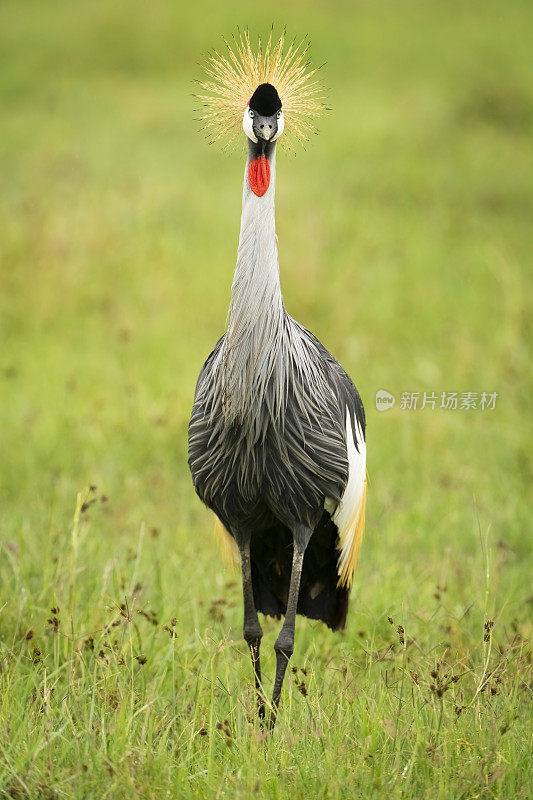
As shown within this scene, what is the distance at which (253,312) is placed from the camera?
2598 millimetres

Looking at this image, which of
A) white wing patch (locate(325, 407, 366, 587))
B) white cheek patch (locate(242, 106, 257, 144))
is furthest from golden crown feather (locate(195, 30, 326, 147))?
white wing patch (locate(325, 407, 366, 587))

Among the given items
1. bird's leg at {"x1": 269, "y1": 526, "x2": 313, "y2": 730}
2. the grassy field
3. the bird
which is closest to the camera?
the grassy field

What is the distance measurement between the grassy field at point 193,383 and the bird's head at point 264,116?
4.04 feet

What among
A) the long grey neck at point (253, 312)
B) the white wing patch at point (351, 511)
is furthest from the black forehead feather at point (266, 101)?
the white wing patch at point (351, 511)

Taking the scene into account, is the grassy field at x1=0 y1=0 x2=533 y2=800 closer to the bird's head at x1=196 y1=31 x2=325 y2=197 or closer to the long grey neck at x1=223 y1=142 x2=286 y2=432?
the long grey neck at x1=223 y1=142 x2=286 y2=432

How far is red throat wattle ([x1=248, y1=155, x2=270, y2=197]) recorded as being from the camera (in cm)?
252

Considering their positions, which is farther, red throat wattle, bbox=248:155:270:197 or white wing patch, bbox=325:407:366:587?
white wing patch, bbox=325:407:366:587

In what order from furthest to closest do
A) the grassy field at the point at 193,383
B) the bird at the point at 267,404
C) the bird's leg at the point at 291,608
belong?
1. the bird's leg at the point at 291,608
2. the bird at the point at 267,404
3. the grassy field at the point at 193,383

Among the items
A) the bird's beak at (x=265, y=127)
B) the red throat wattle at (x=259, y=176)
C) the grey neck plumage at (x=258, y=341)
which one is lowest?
the grey neck plumage at (x=258, y=341)

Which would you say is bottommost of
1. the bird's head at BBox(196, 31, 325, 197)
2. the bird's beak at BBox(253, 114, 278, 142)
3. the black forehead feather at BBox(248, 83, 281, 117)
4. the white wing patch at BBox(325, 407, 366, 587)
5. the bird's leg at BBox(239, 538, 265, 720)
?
the bird's leg at BBox(239, 538, 265, 720)

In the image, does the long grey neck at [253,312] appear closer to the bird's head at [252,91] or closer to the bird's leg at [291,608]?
the bird's head at [252,91]

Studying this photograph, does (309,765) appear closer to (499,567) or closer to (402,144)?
(499,567)

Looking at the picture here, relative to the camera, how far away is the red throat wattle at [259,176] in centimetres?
252

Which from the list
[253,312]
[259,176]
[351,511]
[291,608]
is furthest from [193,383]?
[259,176]
